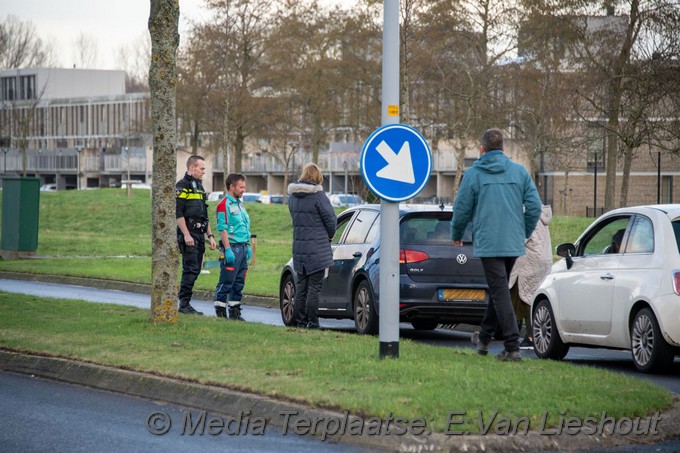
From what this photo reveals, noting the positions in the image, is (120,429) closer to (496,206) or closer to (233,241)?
(496,206)

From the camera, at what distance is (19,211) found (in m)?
31.1

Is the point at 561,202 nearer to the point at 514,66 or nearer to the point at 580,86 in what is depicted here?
the point at 514,66

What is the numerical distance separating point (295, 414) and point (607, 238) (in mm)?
5568

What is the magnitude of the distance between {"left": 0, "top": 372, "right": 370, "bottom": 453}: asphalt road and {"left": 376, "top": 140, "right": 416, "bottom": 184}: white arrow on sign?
2.56 meters

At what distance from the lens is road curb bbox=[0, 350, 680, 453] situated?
23.1ft

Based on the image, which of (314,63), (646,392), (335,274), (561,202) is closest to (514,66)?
(314,63)

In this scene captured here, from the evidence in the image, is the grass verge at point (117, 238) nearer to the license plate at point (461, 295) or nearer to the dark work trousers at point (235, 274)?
the dark work trousers at point (235, 274)

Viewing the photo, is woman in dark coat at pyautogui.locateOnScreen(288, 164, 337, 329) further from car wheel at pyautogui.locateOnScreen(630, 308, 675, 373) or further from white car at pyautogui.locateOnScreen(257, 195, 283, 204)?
white car at pyautogui.locateOnScreen(257, 195, 283, 204)

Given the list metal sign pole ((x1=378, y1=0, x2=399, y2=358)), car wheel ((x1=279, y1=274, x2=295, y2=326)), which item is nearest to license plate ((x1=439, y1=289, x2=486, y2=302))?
car wheel ((x1=279, y1=274, x2=295, y2=326))

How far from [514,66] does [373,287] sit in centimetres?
3352

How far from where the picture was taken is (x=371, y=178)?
9.76 meters

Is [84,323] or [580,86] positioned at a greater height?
[580,86]

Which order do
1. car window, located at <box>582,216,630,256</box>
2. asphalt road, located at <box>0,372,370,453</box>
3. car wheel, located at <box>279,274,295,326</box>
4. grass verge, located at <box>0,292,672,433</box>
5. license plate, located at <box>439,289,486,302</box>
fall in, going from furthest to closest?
car wheel, located at <box>279,274,295,326</box> < license plate, located at <box>439,289,486,302</box> < car window, located at <box>582,216,630,256</box> < grass verge, located at <box>0,292,672,433</box> < asphalt road, located at <box>0,372,370,453</box>

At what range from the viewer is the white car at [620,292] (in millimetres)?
10859
